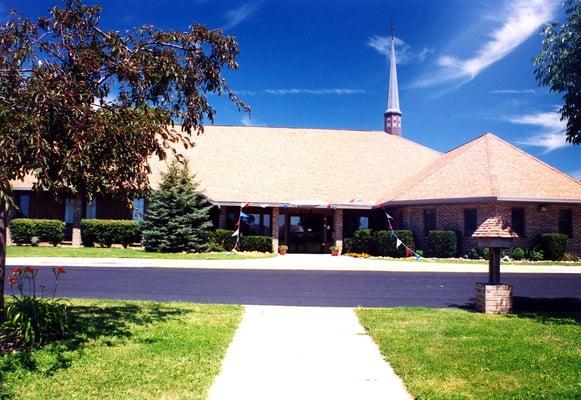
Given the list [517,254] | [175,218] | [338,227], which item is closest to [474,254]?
[517,254]

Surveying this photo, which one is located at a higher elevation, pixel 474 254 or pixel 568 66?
pixel 568 66

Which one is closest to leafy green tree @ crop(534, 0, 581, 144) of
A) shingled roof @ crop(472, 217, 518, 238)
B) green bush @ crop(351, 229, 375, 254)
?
shingled roof @ crop(472, 217, 518, 238)

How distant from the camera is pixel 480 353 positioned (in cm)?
667

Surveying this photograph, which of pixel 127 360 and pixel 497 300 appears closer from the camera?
pixel 127 360

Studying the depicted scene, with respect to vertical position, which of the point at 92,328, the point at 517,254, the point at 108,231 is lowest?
the point at 92,328

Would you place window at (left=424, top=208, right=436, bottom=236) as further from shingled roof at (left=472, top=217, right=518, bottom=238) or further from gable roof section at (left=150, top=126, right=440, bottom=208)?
shingled roof at (left=472, top=217, right=518, bottom=238)

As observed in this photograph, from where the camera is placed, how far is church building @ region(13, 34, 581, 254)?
79.4 ft

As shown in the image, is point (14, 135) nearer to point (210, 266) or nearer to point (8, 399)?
point (8, 399)

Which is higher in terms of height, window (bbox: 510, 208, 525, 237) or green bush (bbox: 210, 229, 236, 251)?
window (bbox: 510, 208, 525, 237)

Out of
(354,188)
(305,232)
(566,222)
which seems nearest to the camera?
(566,222)

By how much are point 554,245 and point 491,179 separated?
418cm

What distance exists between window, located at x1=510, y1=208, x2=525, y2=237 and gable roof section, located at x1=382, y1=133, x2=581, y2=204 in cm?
116

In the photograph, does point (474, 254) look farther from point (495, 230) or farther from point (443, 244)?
point (495, 230)

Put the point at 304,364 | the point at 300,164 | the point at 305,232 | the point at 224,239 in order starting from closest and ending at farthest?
the point at 304,364, the point at 224,239, the point at 305,232, the point at 300,164
